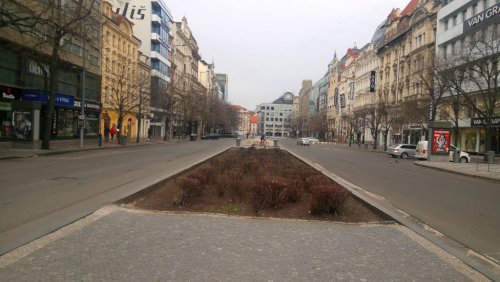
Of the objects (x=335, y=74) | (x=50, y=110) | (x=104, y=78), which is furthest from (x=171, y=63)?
(x=335, y=74)

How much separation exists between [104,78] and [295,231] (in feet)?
136

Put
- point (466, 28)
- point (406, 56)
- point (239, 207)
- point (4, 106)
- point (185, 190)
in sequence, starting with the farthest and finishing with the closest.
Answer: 1. point (406, 56)
2. point (466, 28)
3. point (4, 106)
4. point (185, 190)
5. point (239, 207)

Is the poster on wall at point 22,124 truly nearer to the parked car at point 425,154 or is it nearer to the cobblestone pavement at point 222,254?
Answer: the cobblestone pavement at point 222,254

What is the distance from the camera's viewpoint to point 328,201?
738 centimetres

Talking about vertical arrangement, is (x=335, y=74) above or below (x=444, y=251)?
above

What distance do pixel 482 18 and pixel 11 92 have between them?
140 ft

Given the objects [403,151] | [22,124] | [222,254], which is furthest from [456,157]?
[22,124]

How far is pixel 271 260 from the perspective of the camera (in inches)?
178

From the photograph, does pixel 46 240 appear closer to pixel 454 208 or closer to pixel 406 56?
pixel 454 208

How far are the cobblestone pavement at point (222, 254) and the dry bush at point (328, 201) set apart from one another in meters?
1.01

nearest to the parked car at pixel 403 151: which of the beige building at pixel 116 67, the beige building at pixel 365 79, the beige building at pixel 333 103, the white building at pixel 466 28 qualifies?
the white building at pixel 466 28

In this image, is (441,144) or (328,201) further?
(441,144)

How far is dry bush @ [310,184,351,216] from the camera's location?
7.34 metres

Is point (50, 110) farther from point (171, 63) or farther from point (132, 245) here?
point (171, 63)
